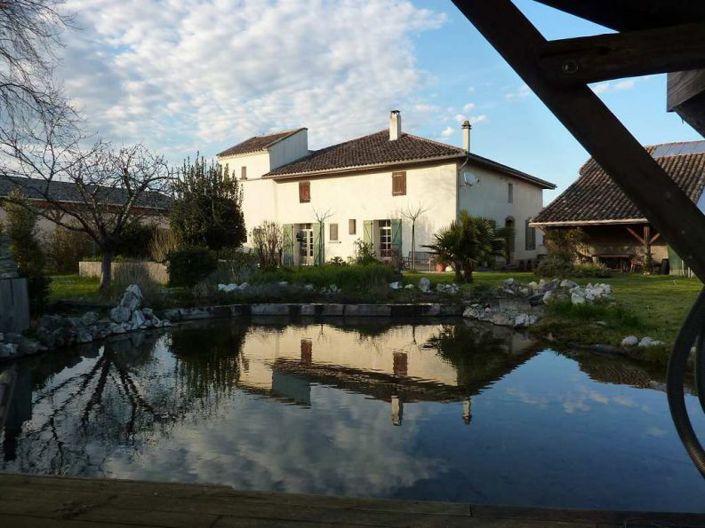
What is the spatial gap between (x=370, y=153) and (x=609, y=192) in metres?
9.46

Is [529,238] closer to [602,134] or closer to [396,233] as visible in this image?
[396,233]

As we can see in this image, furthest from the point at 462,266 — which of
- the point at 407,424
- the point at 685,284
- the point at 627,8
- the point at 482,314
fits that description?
the point at 627,8

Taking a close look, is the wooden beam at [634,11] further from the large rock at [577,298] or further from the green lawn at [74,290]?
the green lawn at [74,290]

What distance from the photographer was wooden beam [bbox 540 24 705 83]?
1556 mm

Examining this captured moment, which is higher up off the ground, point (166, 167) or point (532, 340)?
point (166, 167)

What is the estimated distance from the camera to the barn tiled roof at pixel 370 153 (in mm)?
20438

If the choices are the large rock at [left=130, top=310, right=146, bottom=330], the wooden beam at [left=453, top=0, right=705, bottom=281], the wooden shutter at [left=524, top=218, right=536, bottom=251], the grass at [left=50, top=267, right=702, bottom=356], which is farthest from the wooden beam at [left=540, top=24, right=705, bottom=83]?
the wooden shutter at [left=524, top=218, right=536, bottom=251]

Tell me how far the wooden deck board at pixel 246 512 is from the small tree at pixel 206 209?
15692 millimetres

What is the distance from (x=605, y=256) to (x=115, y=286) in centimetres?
1514

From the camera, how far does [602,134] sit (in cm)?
157

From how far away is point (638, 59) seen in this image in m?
1.58

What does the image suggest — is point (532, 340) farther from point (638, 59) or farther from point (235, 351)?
point (638, 59)

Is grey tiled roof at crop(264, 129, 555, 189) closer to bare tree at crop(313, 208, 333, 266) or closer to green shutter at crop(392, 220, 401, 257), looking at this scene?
bare tree at crop(313, 208, 333, 266)

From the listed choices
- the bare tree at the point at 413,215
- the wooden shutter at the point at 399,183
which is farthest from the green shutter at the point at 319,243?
the bare tree at the point at 413,215
